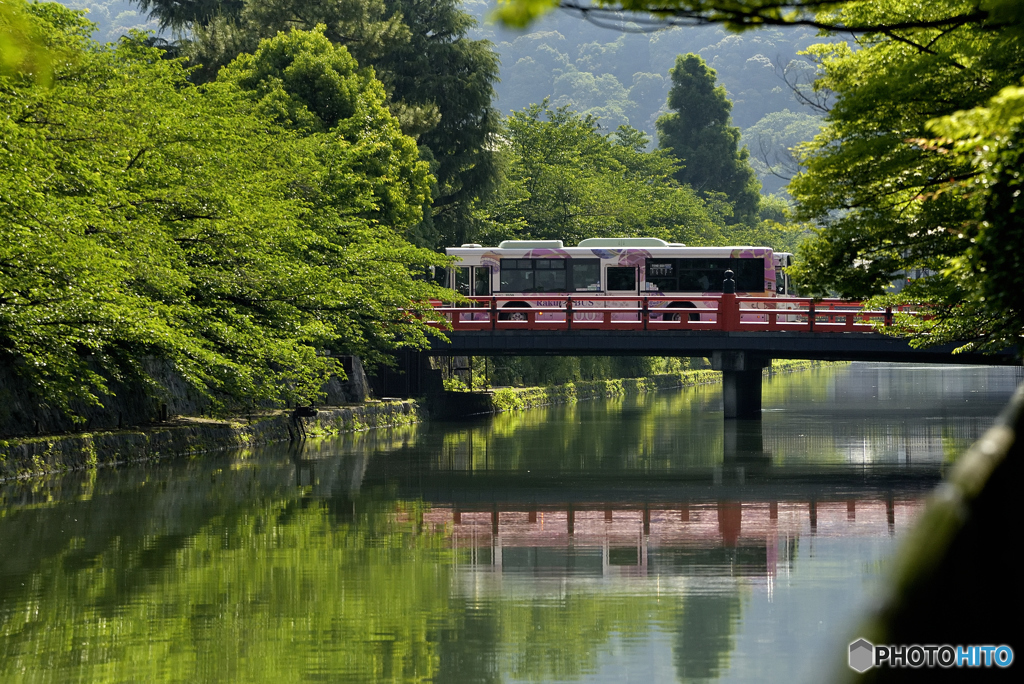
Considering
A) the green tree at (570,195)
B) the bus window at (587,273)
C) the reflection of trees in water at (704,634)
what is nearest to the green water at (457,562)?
the reflection of trees in water at (704,634)

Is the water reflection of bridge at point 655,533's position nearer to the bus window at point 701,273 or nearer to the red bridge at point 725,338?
the red bridge at point 725,338

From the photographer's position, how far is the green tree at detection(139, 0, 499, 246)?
44094 millimetres

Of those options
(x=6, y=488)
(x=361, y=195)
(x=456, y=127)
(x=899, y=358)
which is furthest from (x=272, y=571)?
(x=456, y=127)

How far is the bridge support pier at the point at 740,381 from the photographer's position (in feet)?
114

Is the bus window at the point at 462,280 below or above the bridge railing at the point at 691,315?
above

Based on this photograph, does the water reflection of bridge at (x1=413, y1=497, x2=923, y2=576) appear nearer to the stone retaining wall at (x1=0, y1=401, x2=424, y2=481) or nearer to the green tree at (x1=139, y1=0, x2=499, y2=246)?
the stone retaining wall at (x1=0, y1=401, x2=424, y2=481)

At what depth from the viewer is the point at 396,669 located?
9289mm

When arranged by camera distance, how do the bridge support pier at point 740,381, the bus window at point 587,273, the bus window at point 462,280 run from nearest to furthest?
the bridge support pier at point 740,381, the bus window at point 587,273, the bus window at point 462,280

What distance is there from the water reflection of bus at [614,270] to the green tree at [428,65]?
3.00m

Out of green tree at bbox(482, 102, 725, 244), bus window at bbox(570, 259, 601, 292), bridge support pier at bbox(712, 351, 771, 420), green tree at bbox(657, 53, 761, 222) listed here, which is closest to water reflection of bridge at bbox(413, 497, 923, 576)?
bridge support pier at bbox(712, 351, 771, 420)

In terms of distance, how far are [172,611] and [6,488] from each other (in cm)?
957

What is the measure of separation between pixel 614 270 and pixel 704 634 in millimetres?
32225

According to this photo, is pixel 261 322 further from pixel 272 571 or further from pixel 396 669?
pixel 396 669

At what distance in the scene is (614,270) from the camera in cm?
4200
